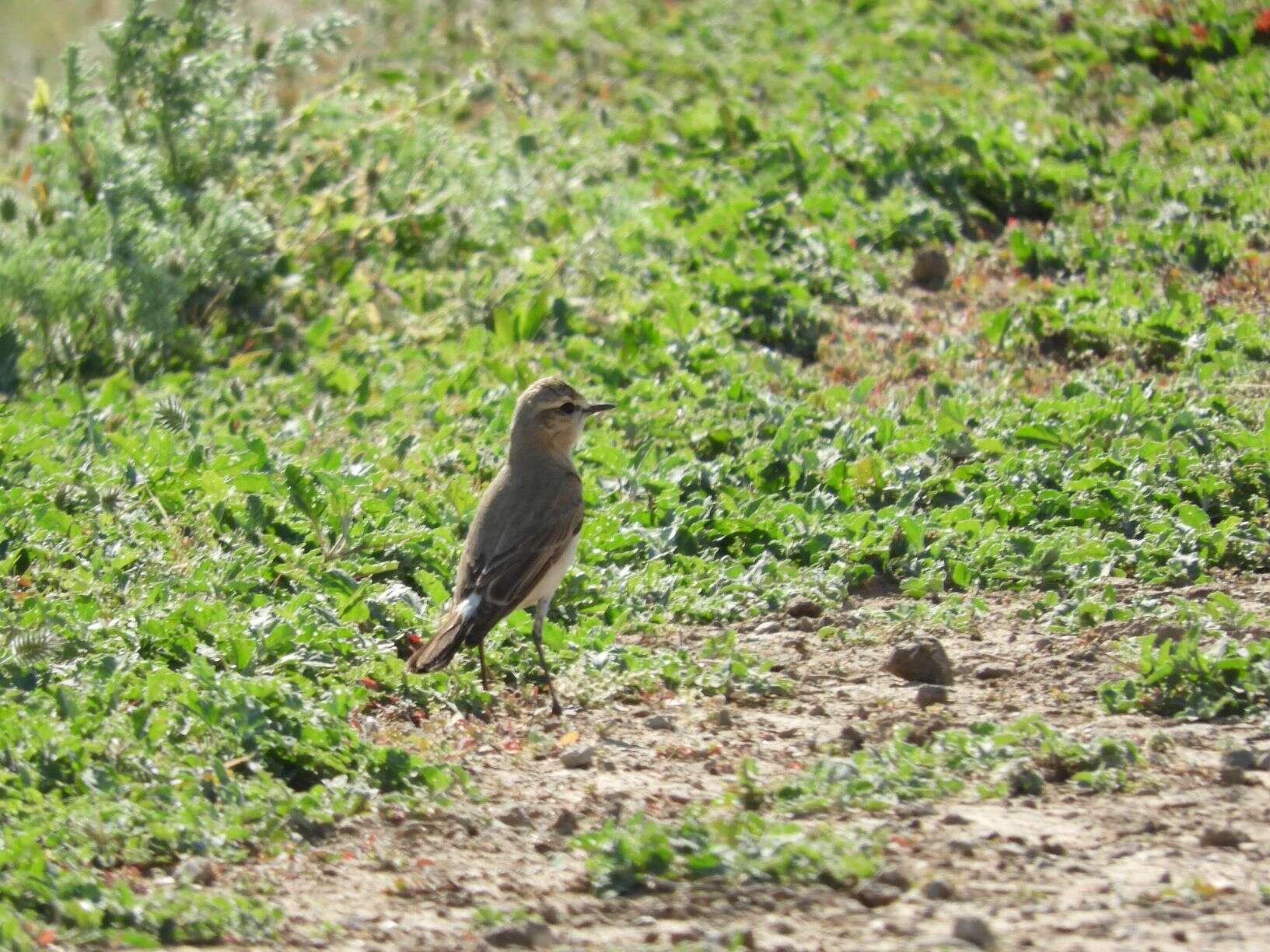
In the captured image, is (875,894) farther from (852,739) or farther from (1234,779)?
(1234,779)

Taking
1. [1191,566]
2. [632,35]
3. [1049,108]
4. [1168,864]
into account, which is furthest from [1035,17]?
[1168,864]

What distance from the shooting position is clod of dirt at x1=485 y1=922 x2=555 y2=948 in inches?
181

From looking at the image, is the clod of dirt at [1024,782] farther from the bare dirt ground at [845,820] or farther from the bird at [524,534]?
the bird at [524,534]

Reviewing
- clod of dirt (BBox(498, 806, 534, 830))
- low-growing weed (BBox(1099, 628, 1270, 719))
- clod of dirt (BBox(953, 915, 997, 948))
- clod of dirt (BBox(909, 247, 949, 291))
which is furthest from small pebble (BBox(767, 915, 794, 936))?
clod of dirt (BBox(909, 247, 949, 291))

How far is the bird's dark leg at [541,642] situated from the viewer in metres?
6.53

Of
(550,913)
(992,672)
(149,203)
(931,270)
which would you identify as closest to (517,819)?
(550,913)

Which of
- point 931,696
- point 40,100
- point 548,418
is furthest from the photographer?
point 40,100

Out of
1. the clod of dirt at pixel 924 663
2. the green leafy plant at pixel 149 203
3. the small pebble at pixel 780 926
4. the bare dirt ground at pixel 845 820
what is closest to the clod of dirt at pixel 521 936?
the bare dirt ground at pixel 845 820

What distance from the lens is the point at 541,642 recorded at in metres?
6.78

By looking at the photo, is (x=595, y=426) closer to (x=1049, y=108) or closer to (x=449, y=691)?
(x=449, y=691)

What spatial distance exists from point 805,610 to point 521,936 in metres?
2.91

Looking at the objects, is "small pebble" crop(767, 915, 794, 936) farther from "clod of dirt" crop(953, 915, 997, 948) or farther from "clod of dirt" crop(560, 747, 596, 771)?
"clod of dirt" crop(560, 747, 596, 771)

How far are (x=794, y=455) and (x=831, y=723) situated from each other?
239 cm

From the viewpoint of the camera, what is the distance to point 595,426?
29.9 feet
